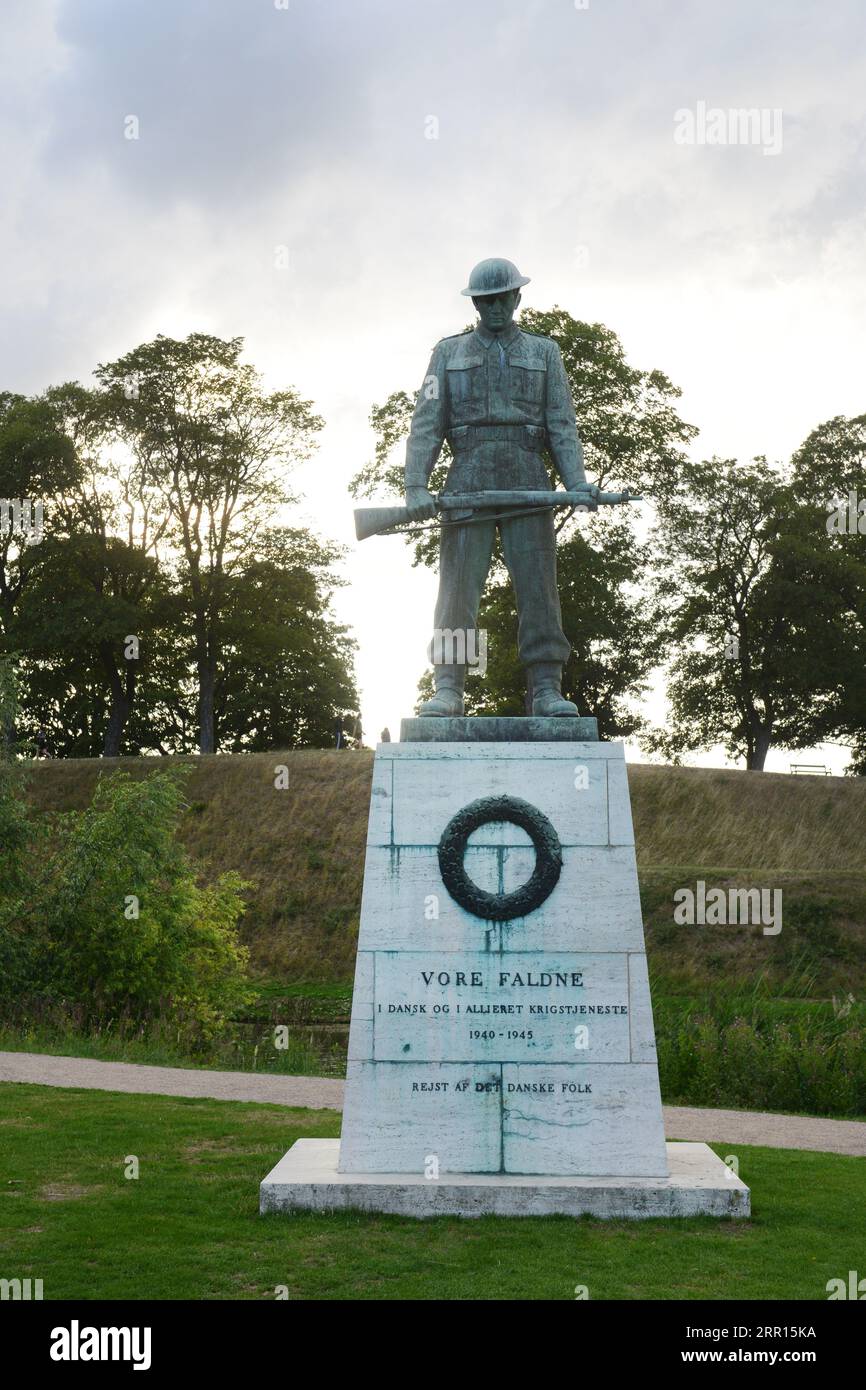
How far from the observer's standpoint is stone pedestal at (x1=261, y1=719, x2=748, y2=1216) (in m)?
8.57

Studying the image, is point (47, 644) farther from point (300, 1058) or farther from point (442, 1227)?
point (442, 1227)

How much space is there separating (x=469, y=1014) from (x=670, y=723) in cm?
3447

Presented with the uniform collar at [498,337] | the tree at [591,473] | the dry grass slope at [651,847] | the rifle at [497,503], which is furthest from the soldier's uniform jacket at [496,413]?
the tree at [591,473]

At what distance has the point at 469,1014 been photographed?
8750 mm

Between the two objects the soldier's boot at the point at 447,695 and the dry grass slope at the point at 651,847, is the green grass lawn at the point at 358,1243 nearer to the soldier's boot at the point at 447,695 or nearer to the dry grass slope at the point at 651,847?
the soldier's boot at the point at 447,695

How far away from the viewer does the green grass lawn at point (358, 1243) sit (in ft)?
22.9

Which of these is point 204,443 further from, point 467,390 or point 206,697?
point 467,390

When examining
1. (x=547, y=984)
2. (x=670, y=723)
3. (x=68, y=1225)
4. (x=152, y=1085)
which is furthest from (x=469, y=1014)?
(x=670, y=723)

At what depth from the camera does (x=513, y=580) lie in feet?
33.3

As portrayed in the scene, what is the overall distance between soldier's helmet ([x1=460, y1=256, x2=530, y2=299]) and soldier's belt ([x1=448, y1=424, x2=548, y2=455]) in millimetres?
902

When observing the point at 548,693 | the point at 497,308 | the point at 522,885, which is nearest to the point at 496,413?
the point at 497,308

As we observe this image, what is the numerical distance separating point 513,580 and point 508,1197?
414 cm

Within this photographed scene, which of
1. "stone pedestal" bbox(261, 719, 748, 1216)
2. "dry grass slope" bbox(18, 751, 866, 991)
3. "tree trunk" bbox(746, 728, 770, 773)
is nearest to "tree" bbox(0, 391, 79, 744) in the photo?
"dry grass slope" bbox(18, 751, 866, 991)

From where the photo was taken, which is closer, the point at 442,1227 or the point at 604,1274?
the point at 604,1274
